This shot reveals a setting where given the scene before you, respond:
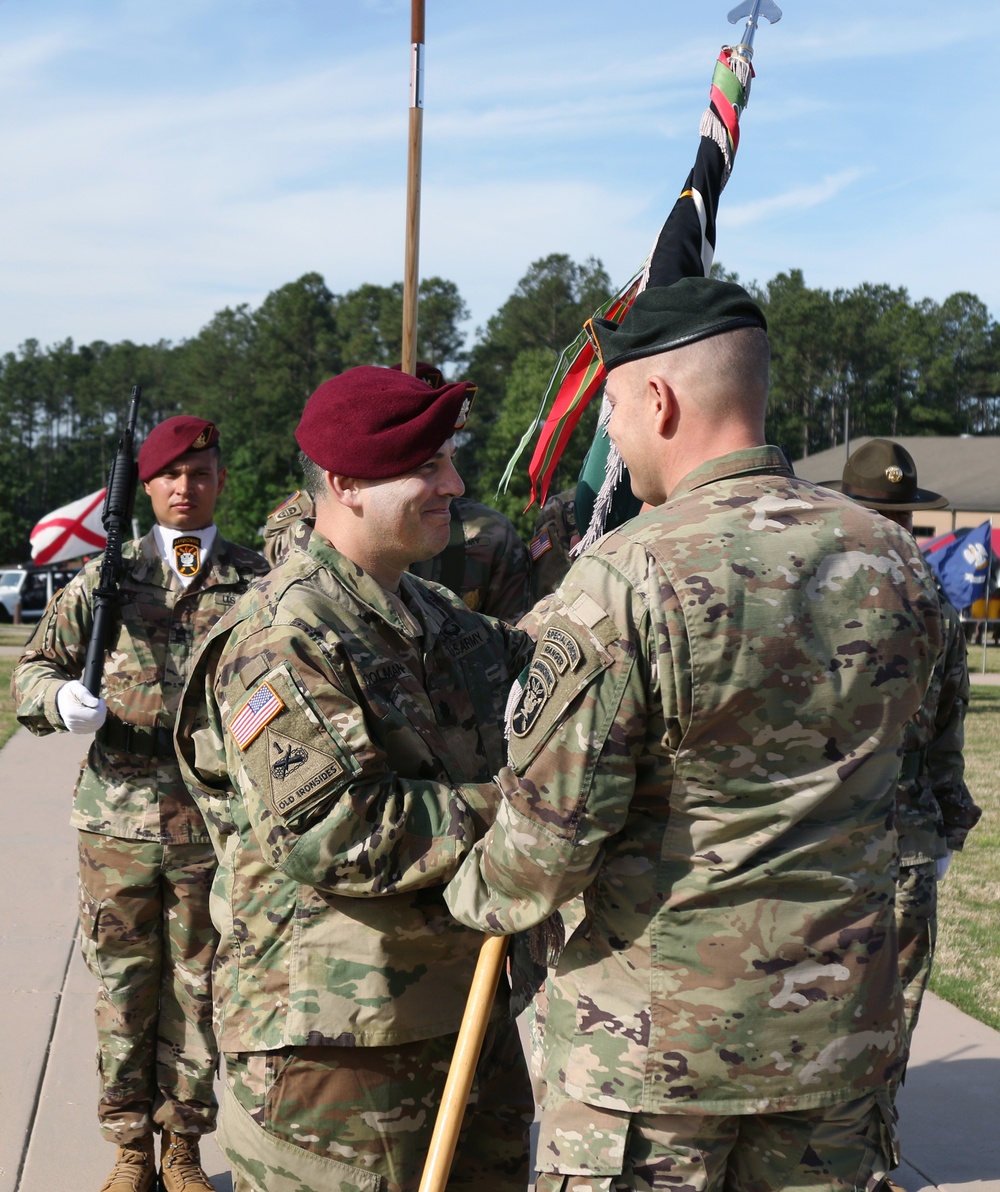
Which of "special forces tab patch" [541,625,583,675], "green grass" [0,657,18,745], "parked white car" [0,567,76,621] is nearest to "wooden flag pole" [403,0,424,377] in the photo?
"special forces tab patch" [541,625,583,675]

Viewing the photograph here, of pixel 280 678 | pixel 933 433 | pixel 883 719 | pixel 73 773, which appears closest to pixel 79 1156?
pixel 280 678

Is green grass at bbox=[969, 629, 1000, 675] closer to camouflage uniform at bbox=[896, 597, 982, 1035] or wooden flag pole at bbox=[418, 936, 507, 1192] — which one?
camouflage uniform at bbox=[896, 597, 982, 1035]

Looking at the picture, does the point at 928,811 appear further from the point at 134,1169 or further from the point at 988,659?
the point at 988,659

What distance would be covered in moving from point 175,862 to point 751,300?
103 inches

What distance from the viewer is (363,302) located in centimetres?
7200

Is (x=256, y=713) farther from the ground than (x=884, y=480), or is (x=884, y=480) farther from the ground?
(x=884, y=480)

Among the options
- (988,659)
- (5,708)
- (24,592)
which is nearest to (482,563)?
(5,708)

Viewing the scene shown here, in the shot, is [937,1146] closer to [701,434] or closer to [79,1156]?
[79,1156]

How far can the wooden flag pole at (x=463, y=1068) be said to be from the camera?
2150 millimetres

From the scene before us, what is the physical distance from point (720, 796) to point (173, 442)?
2.73 metres

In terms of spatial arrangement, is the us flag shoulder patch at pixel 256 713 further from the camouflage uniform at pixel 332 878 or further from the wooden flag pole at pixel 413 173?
the wooden flag pole at pixel 413 173

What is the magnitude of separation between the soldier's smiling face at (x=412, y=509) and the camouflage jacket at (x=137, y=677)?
150 cm

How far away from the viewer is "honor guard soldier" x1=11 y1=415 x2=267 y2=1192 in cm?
384

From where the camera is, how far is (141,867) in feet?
12.8
